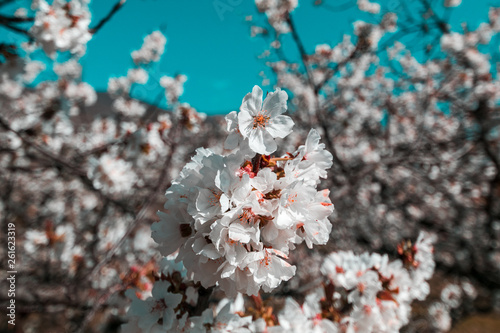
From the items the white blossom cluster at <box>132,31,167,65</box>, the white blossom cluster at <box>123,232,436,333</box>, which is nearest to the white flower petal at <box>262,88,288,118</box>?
the white blossom cluster at <box>123,232,436,333</box>

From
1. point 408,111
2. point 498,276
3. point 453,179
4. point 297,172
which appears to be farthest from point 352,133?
point 297,172

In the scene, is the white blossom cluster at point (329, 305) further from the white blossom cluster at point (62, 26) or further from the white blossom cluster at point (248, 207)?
the white blossom cluster at point (62, 26)

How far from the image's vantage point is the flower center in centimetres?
89

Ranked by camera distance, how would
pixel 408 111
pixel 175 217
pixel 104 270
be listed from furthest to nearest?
pixel 408 111 < pixel 104 270 < pixel 175 217

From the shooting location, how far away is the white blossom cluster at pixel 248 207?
784 mm

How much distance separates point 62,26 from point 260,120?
72.9 inches

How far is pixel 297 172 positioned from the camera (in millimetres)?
876

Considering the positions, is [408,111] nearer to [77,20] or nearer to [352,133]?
[352,133]

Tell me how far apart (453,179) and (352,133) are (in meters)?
2.68

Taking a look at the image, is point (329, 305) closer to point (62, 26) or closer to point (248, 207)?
point (248, 207)

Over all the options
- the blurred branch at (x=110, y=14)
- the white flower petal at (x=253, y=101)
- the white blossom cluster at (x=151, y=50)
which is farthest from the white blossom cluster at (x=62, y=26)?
the white blossom cluster at (x=151, y=50)

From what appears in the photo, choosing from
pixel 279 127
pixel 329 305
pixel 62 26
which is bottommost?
pixel 329 305

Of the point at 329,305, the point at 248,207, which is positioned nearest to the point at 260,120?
the point at 248,207

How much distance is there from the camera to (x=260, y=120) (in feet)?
2.93
